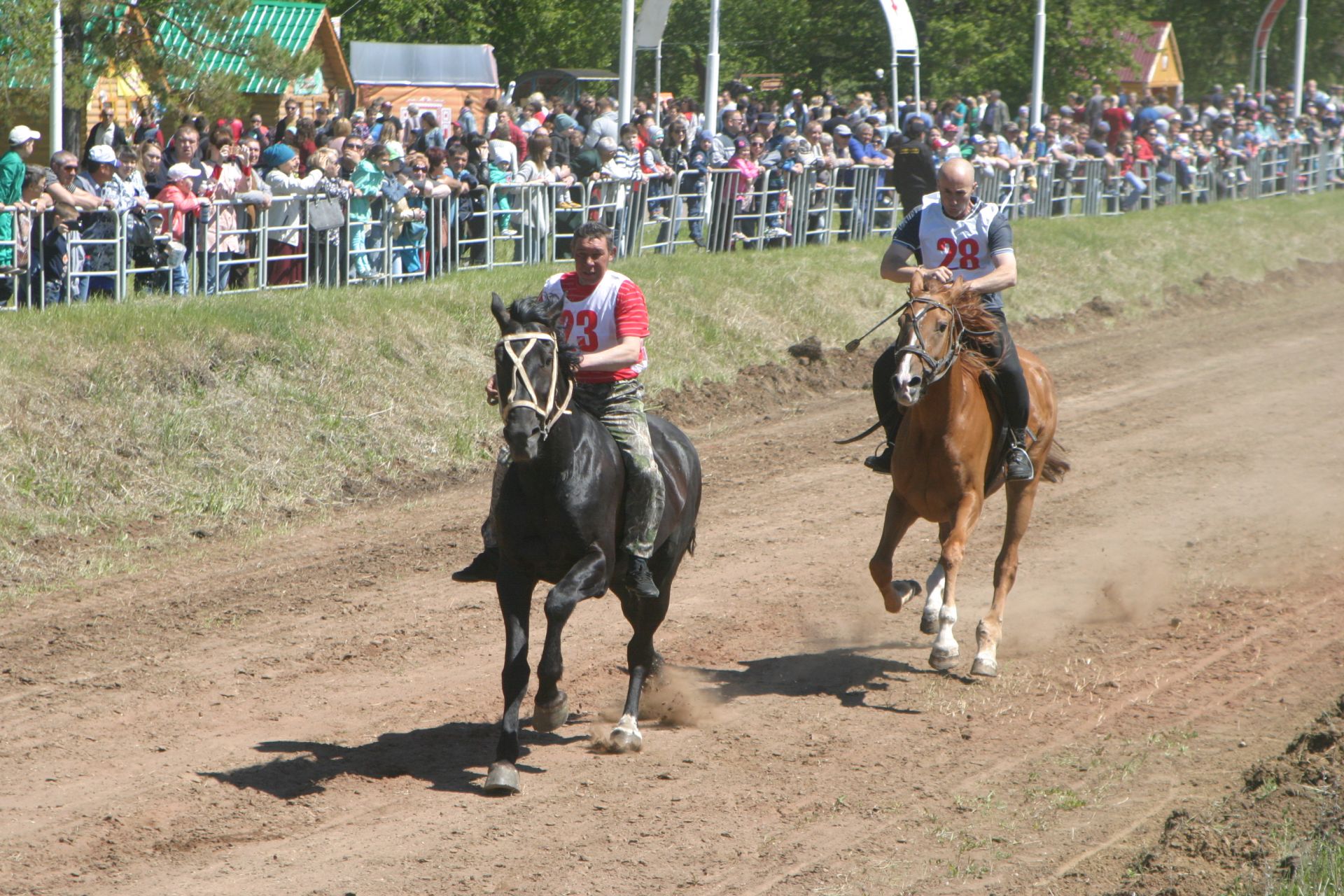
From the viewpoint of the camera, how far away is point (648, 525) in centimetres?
688

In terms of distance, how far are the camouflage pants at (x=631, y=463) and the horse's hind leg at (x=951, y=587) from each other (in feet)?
5.96

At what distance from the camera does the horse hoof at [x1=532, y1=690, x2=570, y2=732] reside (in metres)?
6.88

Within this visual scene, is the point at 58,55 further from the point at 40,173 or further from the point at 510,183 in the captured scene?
the point at 510,183

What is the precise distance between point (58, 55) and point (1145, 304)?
15939 mm

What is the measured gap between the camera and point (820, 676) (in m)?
8.25

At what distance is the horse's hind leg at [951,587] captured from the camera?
312 inches

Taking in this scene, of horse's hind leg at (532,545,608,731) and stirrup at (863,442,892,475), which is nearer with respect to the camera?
horse's hind leg at (532,545,608,731)

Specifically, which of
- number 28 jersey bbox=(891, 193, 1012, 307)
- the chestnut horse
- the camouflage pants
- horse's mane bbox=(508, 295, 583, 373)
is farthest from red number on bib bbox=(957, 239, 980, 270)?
horse's mane bbox=(508, 295, 583, 373)

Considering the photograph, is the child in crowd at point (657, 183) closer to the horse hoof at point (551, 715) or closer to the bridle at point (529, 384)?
the horse hoof at point (551, 715)

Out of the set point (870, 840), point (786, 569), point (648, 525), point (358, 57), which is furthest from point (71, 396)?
point (358, 57)

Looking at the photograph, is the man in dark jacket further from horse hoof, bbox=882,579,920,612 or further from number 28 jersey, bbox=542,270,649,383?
number 28 jersey, bbox=542,270,649,383

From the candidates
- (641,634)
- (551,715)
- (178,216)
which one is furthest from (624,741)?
(178,216)

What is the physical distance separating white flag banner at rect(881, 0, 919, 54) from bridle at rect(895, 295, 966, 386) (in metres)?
25.4

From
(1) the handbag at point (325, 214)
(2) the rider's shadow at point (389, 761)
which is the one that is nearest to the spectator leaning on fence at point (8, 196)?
(1) the handbag at point (325, 214)
